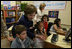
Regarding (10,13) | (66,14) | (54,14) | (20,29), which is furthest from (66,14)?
(20,29)

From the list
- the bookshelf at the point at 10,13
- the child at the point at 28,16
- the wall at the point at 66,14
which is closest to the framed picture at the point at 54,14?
the wall at the point at 66,14

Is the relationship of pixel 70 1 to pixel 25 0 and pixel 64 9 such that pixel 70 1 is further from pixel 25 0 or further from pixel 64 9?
pixel 25 0

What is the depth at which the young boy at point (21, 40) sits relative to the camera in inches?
47.6

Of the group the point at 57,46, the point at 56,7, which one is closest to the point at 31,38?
the point at 57,46

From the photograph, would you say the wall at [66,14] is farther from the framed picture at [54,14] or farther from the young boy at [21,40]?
the young boy at [21,40]

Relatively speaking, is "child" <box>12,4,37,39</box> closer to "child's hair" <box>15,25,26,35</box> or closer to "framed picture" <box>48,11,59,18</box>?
"child's hair" <box>15,25,26,35</box>

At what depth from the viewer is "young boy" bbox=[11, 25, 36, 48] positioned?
1209 millimetres

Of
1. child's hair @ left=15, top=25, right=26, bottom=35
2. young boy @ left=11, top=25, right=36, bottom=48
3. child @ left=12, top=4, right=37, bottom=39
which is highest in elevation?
child @ left=12, top=4, right=37, bottom=39

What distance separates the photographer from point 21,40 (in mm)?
1237

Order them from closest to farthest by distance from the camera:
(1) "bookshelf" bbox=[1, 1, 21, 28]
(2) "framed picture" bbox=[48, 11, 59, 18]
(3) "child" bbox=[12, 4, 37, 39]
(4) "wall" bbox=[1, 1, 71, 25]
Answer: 1. (3) "child" bbox=[12, 4, 37, 39]
2. (4) "wall" bbox=[1, 1, 71, 25]
3. (2) "framed picture" bbox=[48, 11, 59, 18]
4. (1) "bookshelf" bbox=[1, 1, 21, 28]

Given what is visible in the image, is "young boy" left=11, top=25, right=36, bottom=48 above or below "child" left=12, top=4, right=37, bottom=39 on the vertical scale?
below

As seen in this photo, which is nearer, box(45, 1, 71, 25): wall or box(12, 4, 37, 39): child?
box(12, 4, 37, 39): child

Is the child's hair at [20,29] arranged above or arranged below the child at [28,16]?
below

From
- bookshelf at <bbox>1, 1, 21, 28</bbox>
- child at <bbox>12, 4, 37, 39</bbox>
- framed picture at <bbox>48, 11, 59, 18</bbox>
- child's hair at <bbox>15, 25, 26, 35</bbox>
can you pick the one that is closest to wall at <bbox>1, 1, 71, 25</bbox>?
framed picture at <bbox>48, 11, 59, 18</bbox>
